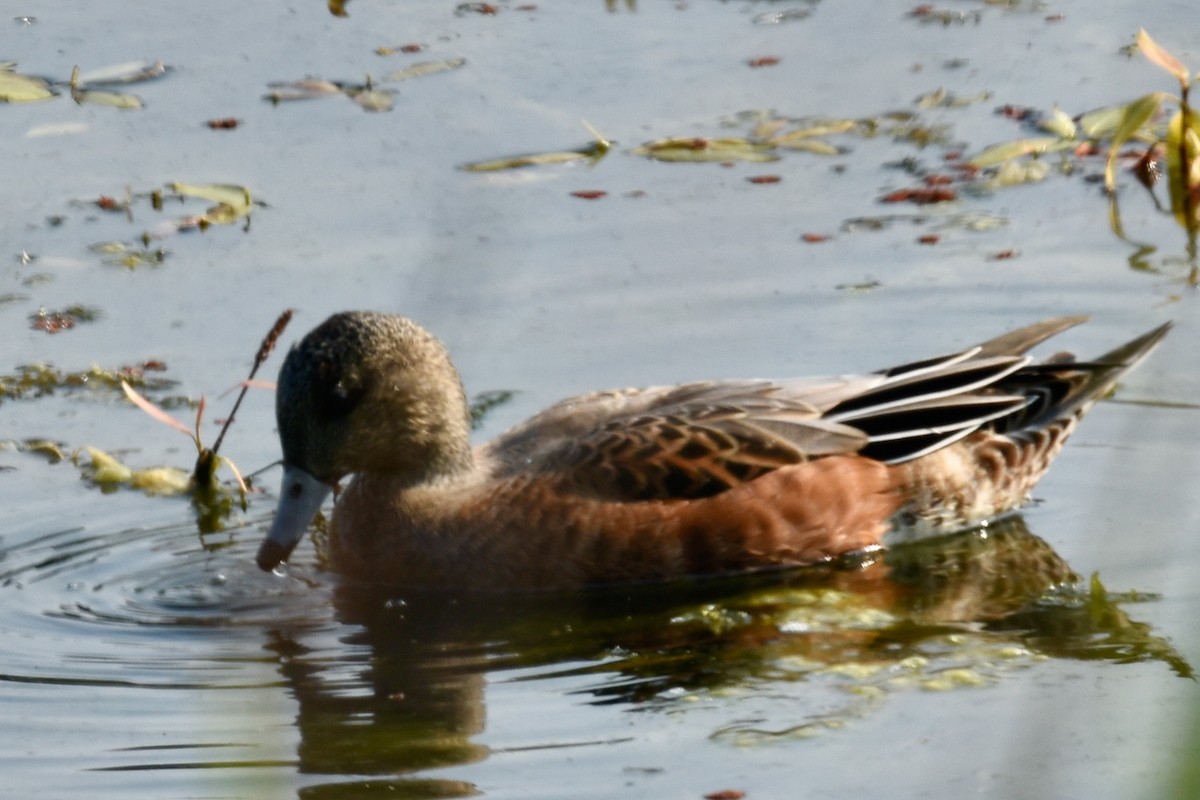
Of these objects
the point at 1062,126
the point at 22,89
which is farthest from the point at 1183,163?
the point at 22,89

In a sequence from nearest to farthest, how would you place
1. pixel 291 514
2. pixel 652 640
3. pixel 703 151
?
pixel 652 640 < pixel 291 514 < pixel 703 151

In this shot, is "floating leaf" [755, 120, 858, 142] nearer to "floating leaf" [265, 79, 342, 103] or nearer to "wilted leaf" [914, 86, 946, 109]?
"wilted leaf" [914, 86, 946, 109]

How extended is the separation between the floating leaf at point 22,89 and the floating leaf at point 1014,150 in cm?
490

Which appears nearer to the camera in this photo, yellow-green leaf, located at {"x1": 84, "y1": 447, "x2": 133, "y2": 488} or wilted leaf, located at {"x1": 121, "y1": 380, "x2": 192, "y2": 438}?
wilted leaf, located at {"x1": 121, "y1": 380, "x2": 192, "y2": 438}

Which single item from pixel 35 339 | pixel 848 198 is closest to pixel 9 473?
pixel 35 339

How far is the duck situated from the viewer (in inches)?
279

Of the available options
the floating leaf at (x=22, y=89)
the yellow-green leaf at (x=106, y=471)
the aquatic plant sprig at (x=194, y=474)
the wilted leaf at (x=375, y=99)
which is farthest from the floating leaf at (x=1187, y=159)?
the floating leaf at (x=22, y=89)

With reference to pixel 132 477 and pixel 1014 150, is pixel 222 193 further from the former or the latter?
pixel 1014 150

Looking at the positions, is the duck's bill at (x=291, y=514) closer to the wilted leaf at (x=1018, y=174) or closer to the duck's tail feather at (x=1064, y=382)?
the duck's tail feather at (x=1064, y=382)

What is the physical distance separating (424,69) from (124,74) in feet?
5.40

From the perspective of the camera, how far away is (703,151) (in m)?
10.2

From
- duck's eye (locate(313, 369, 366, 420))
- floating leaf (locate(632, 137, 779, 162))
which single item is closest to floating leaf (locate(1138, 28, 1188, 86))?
floating leaf (locate(632, 137, 779, 162))

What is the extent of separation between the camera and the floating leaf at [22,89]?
10.7m

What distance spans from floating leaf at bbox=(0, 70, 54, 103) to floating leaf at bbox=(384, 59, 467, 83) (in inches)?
72.2
